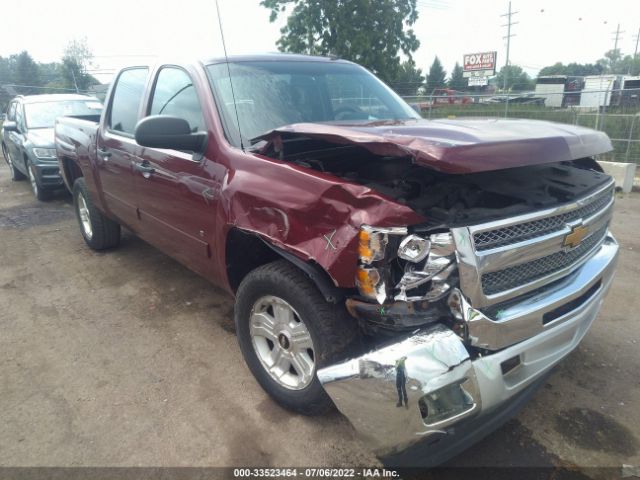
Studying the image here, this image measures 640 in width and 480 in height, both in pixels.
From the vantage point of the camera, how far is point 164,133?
8.80 ft

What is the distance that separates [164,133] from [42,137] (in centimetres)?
636

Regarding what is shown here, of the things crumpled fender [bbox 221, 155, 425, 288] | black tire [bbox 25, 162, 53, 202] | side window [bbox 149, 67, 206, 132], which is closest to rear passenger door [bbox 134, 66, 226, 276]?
side window [bbox 149, 67, 206, 132]

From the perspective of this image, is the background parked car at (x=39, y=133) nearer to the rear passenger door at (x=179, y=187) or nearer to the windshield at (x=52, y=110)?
the windshield at (x=52, y=110)

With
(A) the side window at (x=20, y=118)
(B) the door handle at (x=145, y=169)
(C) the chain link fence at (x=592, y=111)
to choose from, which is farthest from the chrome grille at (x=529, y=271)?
(A) the side window at (x=20, y=118)

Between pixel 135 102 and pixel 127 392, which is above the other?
pixel 135 102

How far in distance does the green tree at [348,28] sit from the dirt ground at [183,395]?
428 inches

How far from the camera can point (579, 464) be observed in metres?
2.24

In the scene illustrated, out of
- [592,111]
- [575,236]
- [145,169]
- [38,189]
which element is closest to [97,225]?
[145,169]

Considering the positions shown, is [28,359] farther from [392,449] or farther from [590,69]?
[590,69]

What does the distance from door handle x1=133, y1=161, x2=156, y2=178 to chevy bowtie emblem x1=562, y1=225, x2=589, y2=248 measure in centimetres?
268

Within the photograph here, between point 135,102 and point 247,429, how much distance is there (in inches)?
112

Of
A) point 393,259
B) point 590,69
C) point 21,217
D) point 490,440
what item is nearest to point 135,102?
point 393,259

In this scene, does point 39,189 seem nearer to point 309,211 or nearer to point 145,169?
point 145,169

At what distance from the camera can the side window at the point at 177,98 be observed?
10.1 feet
